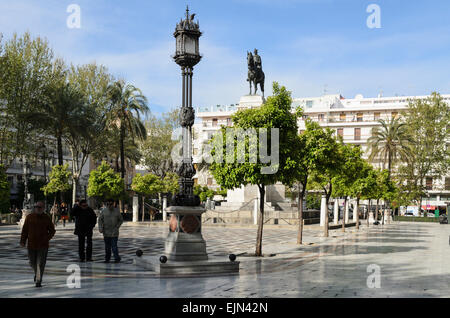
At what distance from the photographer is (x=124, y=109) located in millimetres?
38031

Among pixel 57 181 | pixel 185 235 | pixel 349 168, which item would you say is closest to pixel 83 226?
pixel 185 235

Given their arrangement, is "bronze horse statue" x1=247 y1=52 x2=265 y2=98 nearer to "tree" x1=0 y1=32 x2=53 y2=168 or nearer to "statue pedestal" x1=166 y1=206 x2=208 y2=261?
"tree" x1=0 y1=32 x2=53 y2=168

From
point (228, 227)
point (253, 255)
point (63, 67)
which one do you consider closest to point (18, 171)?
point (63, 67)

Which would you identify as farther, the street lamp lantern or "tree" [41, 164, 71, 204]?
"tree" [41, 164, 71, 204]

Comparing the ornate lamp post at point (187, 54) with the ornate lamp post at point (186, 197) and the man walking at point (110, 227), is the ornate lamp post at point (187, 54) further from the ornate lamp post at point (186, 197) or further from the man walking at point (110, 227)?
the man walking at point (110, 227)

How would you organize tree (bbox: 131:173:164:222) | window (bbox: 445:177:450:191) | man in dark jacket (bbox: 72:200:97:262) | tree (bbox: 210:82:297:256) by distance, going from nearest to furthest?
man in dark jacket (bbox: 72:200:97:262), tree (bbox: 210:82:297:256), tree (bbox: 131:173:164:222), window (bbox: 445:177:450:191)

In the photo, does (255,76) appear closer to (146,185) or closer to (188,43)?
(146,185)

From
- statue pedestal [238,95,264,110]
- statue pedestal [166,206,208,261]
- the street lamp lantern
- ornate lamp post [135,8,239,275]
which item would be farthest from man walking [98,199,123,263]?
Result: statue pedestal [238,95,264,110]

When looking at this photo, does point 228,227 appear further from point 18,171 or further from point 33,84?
point 18,171

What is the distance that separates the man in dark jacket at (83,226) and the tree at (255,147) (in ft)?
12.8

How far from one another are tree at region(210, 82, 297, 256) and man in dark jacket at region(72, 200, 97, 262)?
12.8 feet

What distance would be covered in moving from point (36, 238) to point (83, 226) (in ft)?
12.5

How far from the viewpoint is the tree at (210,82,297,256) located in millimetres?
13844

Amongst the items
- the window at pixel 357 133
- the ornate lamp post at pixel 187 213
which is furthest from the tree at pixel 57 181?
the window at pixel 357 133
